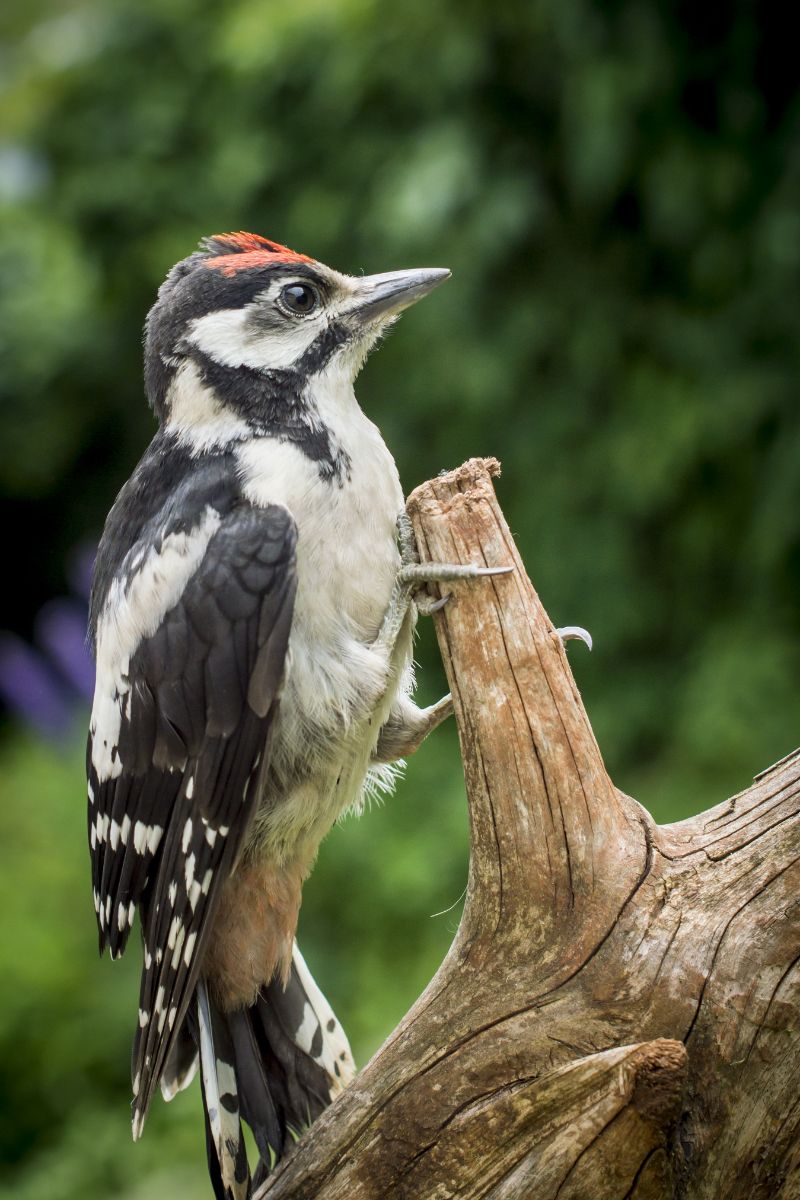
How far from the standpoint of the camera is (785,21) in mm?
3971

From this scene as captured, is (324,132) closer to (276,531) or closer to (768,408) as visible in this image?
(768,408)

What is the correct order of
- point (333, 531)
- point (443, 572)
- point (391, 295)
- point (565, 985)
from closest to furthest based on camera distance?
point (565, 985), point (443, 572), point (333, 531), point (391, 295)

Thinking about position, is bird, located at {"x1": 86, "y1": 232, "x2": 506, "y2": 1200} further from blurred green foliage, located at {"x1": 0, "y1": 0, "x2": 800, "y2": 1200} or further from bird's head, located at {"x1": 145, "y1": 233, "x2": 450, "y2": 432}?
blurred green foliage, located at {"x1": 0, "y1": 0, "x2": 800, "y2": 1200}

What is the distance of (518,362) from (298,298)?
2058mm

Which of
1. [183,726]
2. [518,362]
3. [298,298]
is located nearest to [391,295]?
[298,298]

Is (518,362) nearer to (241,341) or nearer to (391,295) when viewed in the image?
(391,295)

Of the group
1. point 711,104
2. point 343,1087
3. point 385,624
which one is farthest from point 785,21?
point 343,1087

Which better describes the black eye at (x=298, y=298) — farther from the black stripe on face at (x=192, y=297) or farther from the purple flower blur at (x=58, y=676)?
the purple flower blur at (x=58, y=676)

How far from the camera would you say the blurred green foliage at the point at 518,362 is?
4.12m

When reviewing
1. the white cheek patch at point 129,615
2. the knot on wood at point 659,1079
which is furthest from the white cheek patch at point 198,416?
the knot on wood at point 659,1079

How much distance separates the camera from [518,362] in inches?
181

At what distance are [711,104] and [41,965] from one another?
3.52m

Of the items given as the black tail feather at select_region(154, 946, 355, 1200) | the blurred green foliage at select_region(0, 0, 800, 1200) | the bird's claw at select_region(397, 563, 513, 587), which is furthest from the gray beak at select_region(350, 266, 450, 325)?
the blurred green foliage at select_region(0, 0, 800, 1200)

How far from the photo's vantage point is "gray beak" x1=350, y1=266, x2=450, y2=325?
2.69 metres
